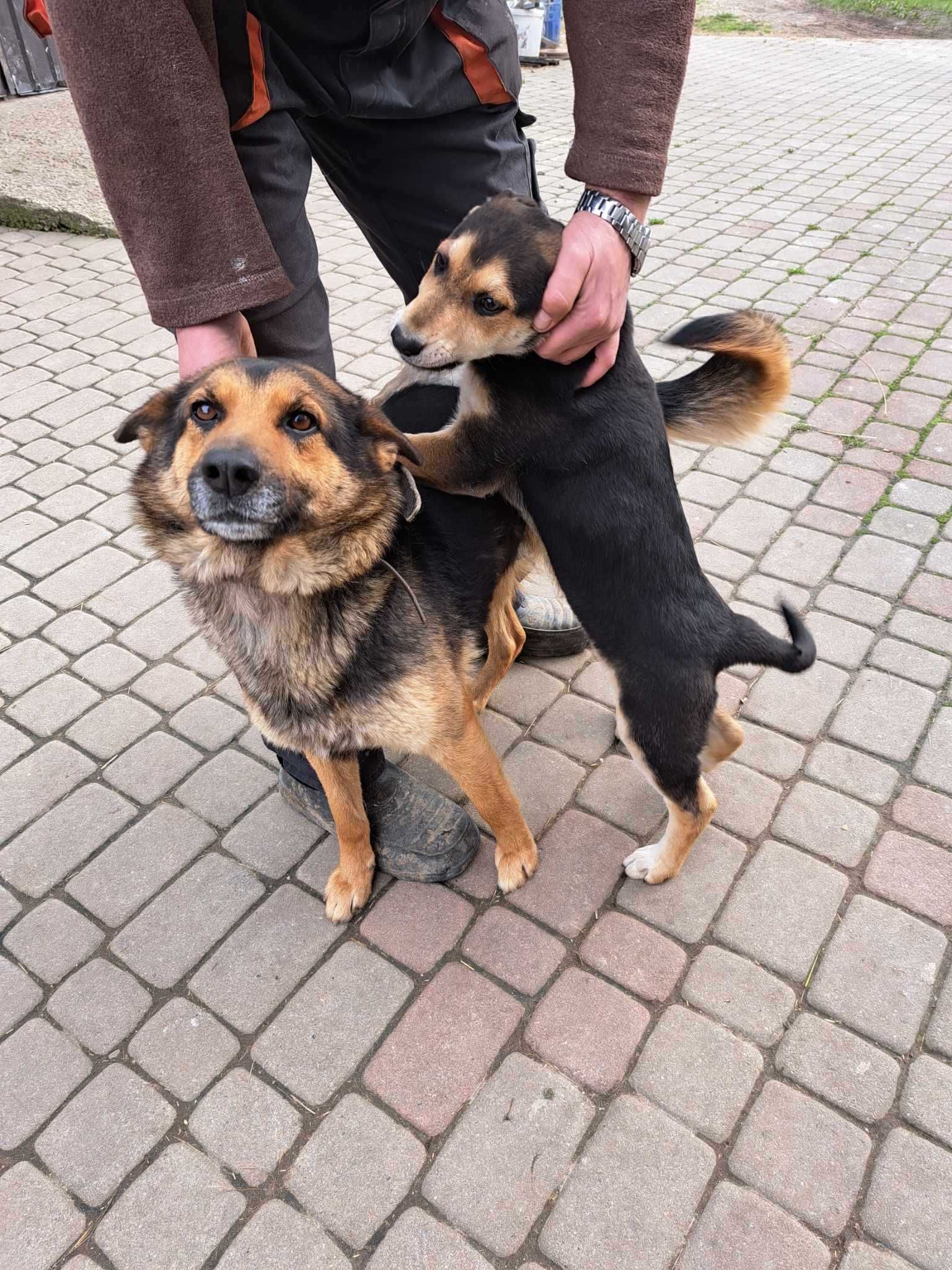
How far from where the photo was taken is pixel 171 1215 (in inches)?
78.6

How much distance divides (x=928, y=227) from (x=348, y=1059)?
729 cm

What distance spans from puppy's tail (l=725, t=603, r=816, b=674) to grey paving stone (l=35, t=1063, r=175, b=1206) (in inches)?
76.5

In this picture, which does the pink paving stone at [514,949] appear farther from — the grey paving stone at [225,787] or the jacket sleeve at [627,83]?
the jacket sleeve at [627,83]

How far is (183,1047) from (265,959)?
31cm

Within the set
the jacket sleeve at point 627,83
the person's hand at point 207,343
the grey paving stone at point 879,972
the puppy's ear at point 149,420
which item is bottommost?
the grey paving stone at point 879,972

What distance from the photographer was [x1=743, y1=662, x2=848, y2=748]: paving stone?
303 centimetres

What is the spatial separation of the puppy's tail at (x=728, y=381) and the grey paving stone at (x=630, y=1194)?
199 centimetres

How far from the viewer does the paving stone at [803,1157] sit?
194 centimetres

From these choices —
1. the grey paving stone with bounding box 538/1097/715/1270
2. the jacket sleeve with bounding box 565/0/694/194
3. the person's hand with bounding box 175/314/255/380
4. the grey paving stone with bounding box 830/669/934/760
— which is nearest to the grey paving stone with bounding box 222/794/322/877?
the grey paving stone with bounding box 538/1097/715/1270

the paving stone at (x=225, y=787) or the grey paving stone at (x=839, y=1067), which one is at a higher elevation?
the paving stone at (x=225, y=787)

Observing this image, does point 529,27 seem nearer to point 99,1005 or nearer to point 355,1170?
point 99,1005

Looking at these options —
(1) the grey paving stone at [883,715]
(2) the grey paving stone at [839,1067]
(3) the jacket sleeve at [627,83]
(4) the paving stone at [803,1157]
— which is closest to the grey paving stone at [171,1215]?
(4) the paving stone at [803,1157]

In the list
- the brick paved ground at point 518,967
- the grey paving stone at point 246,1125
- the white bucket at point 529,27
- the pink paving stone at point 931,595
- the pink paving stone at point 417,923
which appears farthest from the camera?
the white bucket at point 529,27

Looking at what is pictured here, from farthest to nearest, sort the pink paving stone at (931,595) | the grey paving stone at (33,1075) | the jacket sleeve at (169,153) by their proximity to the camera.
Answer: the pink paving stone at (931,595) < the grey paving stone at (33,1075) < the jacket sleeve at (169,153)
